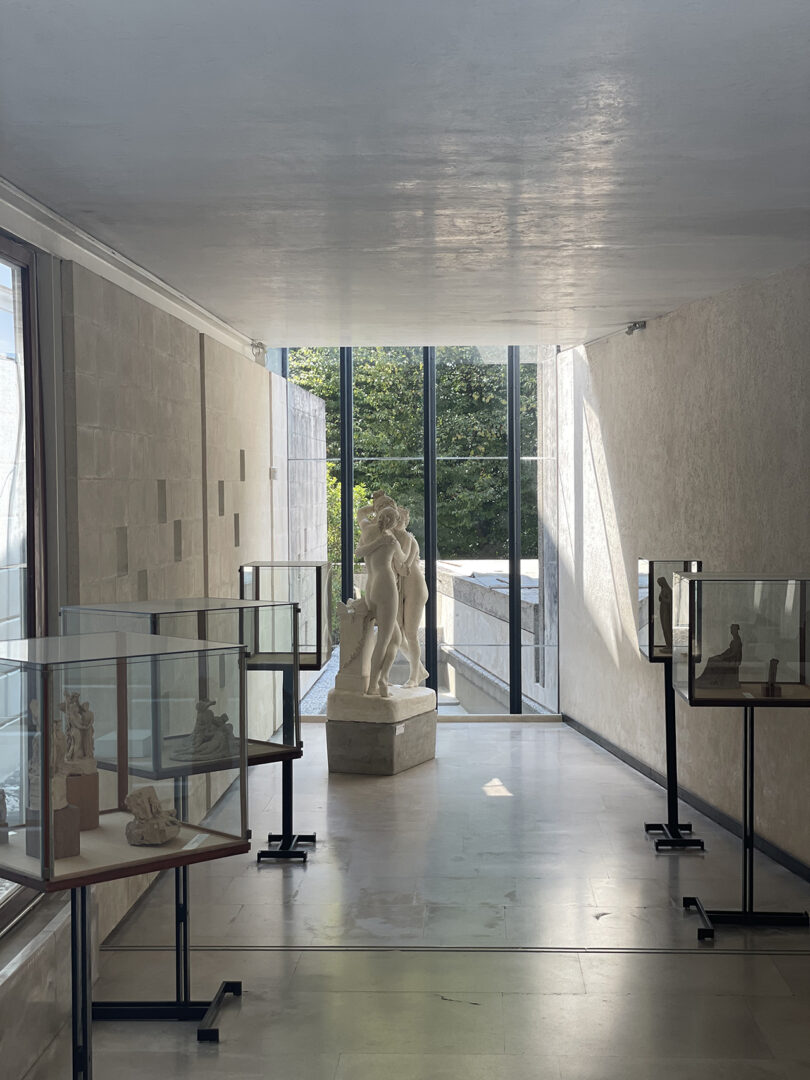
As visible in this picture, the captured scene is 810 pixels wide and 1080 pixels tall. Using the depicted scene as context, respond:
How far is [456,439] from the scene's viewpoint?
12.2 m

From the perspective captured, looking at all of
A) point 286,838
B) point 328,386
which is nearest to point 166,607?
point 286,838

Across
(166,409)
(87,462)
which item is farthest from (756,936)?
(166,409)

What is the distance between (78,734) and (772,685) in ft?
11.2

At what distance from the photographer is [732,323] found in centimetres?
718

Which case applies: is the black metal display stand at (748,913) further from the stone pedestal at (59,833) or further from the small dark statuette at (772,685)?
the stone pedestal at (59,833)

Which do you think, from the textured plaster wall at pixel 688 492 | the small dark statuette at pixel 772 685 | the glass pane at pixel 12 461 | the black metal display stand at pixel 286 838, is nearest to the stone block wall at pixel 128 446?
the glass pane at pixel 12 461

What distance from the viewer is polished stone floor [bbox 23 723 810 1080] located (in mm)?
4285

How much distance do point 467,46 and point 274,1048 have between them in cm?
358

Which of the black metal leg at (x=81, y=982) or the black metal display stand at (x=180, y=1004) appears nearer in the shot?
the black metal leg at (x=81, y=982)

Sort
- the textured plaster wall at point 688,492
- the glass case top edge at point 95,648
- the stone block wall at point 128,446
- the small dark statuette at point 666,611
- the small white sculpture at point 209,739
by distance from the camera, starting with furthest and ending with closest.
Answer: the small dark statuette at point 666,611 → the textured plaster wall at point 688,492 → the stone block wall at point 128,446 → the small white sculpture at point 209,739 → the glass case top edge at point 95,648

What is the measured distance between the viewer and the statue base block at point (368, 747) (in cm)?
880

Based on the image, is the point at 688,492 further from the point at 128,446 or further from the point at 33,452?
the point at 33,452

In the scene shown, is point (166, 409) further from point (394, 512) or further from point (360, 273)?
point (394, 512)

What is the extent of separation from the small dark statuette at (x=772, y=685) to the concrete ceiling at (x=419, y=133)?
6.77ft
